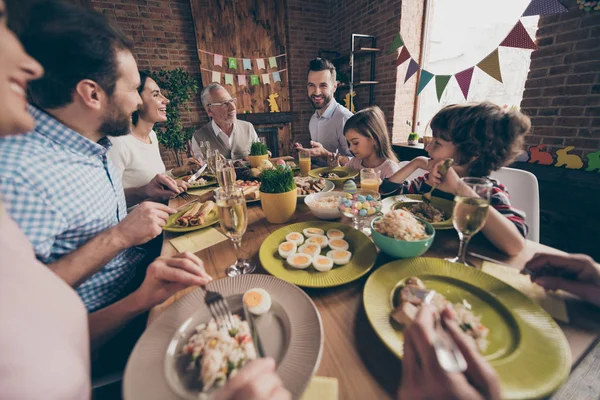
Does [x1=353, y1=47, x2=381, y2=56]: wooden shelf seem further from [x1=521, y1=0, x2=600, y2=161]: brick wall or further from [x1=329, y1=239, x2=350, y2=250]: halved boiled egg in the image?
[x1=329, y1=239, x2=350, y2=250]: halved boiled egg

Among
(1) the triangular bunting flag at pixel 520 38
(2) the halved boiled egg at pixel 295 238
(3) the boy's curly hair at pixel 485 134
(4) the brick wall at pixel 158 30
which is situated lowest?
(2) the halved boiled egg at pixel 295 238

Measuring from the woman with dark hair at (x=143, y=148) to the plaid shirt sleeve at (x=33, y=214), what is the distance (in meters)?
1.33

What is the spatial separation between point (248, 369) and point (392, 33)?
4899mm

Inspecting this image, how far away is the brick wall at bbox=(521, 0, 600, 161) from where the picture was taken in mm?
2174

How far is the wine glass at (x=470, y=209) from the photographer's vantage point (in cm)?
76

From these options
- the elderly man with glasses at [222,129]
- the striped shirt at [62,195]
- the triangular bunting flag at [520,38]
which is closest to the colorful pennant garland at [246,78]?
the elderly man with glasses at [222,129]

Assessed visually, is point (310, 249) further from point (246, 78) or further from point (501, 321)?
point (246, 78)

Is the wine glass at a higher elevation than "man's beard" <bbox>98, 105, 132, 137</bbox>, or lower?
lower

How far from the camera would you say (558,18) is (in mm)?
2299

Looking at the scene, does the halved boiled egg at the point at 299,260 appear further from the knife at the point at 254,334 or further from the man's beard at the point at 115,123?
the man's beard at the point at 115,123

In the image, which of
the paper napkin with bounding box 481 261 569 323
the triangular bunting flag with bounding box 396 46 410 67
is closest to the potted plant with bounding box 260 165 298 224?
the paper napkin with bounding box 481 261 569 323

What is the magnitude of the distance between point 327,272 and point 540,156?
10.0 feet

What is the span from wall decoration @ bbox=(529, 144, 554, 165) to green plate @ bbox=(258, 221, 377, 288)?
2.81m

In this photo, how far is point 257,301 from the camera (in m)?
0.67
